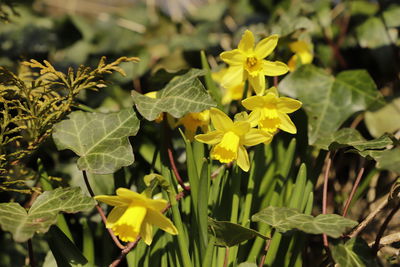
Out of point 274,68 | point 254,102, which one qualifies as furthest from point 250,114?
point 274,68

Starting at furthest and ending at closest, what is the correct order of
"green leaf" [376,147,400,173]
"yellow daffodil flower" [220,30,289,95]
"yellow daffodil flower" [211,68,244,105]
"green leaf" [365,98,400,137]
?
"green leaf" [365,98,400,137] → "yellow daffodil flower" [211,68,244,105] → "yellow daffodil flower" [220,30,289,95] → "green leaf" [376,147,400,173]

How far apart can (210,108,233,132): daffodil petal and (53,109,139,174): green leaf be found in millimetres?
196

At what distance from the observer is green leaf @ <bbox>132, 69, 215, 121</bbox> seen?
93cm

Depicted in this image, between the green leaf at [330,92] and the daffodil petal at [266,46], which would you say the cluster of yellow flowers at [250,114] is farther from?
the green leaf at [330,92]

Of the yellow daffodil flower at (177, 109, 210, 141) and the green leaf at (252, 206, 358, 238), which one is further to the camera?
the yellow daffodil flower at (177, 109, 210, 141)

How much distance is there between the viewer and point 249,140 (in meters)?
0.85

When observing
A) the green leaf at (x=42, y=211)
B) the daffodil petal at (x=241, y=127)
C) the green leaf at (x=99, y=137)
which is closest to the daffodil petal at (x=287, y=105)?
the daffodil petal at (x=241, y=127)

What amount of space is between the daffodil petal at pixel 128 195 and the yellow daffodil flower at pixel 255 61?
0.35 meters

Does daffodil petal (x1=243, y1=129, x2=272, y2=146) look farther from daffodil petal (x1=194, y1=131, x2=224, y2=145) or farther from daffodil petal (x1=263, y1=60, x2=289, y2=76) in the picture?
daffodil petal (x1=263, y1=60, x2=289, y2=76)

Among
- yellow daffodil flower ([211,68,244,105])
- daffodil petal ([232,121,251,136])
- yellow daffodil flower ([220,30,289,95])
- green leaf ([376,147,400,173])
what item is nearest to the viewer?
green leaf ([376,147,400,173])

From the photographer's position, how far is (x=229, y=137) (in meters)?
0.84

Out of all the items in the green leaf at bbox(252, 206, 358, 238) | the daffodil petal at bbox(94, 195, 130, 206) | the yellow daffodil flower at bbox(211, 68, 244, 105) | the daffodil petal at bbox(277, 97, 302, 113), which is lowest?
the green leaf at bbox(252, 206, 358, 238)

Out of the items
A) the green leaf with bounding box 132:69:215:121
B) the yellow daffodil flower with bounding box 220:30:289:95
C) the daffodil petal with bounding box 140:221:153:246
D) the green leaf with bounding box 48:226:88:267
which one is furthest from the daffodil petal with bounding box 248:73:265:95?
the green leaf with bounding box 48:226:88:267

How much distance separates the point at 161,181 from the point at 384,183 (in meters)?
0.76
